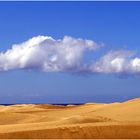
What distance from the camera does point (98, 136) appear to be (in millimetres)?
15359

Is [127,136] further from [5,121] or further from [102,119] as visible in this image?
[5,121]

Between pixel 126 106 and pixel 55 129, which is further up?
pixel 126 106

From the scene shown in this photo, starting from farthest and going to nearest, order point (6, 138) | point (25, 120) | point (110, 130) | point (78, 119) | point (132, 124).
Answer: point (25, 120), point (78, 119), point (132, 124), point (110, 130), point (6, 138)

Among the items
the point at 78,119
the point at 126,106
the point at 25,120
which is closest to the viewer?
the point at 78,119

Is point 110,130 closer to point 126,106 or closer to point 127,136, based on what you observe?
point 127,136

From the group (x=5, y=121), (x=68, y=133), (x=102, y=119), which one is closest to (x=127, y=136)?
(x=68, y=133)

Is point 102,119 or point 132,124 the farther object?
point 102,119

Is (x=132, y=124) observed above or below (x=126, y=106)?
below

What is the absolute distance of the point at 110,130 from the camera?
1577 centimetres

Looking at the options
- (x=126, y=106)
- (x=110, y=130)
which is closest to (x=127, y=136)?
(x=110, y=130)

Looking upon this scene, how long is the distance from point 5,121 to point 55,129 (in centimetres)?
661

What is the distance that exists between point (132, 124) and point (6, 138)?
4.95 m

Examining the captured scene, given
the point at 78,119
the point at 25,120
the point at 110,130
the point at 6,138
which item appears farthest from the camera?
the point at 25,120

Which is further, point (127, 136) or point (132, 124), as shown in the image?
point (132, 124)
